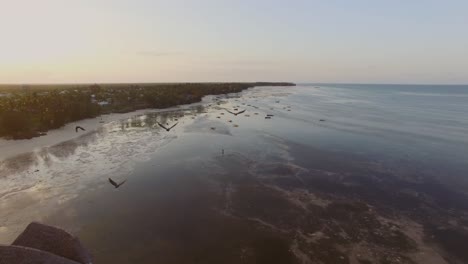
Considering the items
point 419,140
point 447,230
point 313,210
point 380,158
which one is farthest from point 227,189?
point 419,140

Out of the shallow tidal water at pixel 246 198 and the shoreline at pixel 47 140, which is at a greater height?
the shoreline at pixel 47 140

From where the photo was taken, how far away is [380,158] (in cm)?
3039

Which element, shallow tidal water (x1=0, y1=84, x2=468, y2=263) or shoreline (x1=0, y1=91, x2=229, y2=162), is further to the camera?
shoreline (x1=0, y1=91, x2=229, y2=162)

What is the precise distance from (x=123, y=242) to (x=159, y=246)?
1.84 metres

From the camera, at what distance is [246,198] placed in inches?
800

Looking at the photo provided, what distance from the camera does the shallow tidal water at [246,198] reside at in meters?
14.5

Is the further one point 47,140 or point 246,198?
point 47,140

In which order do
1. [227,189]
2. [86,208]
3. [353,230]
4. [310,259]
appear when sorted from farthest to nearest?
1. [227,189]
2. [86,208]
3. [353,230]
4. [310,259]

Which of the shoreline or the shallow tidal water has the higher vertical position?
the shoreline

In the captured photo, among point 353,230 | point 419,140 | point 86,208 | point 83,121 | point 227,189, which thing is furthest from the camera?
point 83,121

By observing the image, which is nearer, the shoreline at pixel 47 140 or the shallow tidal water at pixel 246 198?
the shallow tidal water at pixel 246 198

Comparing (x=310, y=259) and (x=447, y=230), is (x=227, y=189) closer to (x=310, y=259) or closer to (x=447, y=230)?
(x=310, y=259)

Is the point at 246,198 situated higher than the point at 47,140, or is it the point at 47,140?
the point at 47,140

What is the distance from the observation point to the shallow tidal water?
14500 mm
